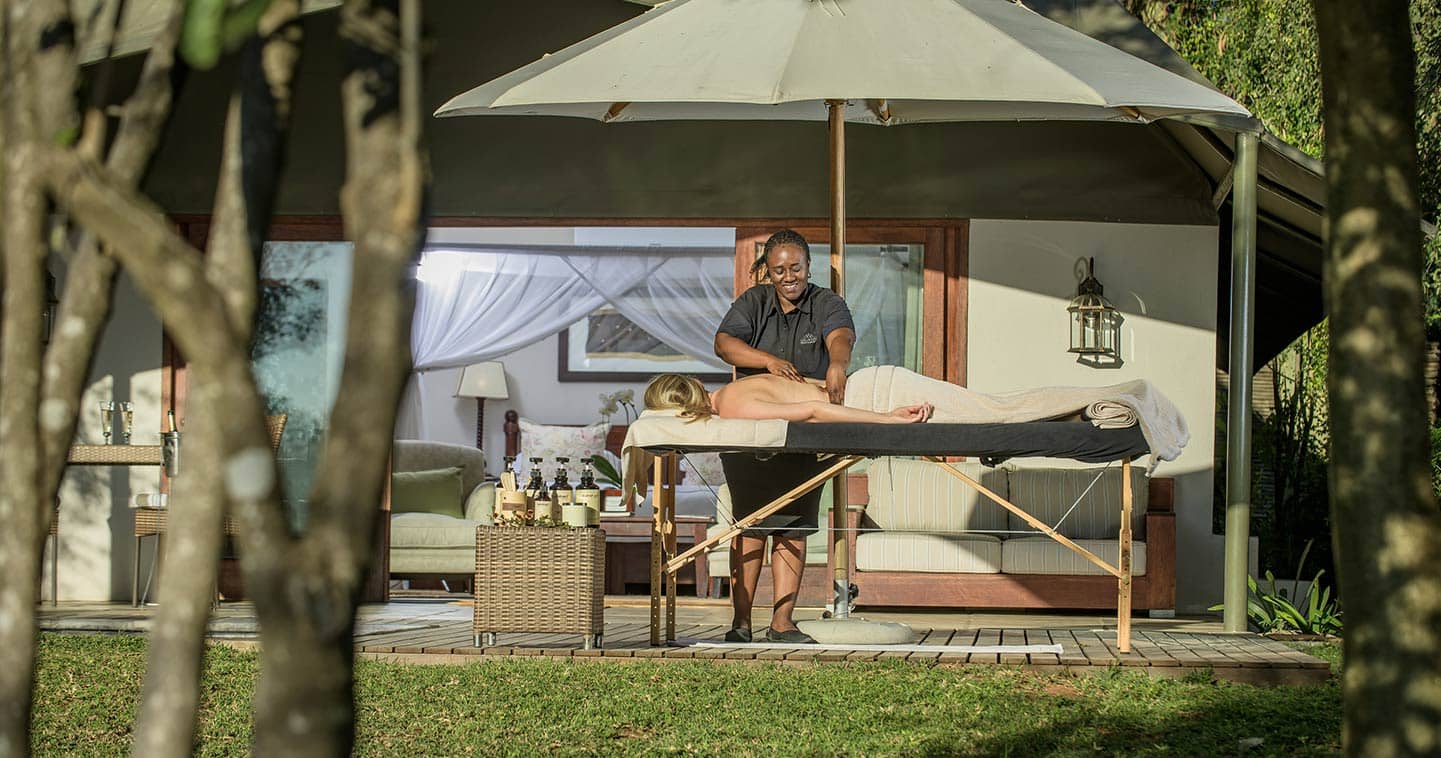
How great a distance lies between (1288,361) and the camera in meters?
10.3

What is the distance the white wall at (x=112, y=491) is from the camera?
7.36 meters

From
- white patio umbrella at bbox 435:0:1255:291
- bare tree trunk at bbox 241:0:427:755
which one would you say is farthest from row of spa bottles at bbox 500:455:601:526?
bare tree trunk at bbox 241:0:427:755

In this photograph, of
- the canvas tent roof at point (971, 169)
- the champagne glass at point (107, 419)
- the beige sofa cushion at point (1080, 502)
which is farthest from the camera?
the canvas tent roof at point (971, 169)

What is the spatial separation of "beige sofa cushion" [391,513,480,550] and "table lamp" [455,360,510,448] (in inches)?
134

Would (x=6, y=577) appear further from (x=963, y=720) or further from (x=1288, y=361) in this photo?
(x=1288, y=361)

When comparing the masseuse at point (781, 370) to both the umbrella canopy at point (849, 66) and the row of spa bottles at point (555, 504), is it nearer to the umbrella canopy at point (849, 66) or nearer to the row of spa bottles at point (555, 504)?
the row of spa bottles at point (555, 504)

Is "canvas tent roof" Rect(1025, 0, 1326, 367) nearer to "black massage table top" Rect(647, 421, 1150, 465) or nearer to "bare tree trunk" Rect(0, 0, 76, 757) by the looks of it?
"black massage table top" Rect(647, 421, 1150, 465)

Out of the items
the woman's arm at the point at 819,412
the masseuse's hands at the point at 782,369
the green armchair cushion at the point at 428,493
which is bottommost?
the green armchair cushion at the point at 428,493

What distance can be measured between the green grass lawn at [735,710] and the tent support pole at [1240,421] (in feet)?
3.47

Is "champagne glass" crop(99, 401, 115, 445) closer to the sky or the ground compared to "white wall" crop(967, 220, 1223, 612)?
closer to the ground

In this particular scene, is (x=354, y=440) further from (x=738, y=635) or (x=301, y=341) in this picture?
(x=301, y=341)

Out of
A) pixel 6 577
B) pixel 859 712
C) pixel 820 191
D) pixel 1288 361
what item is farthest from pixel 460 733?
pixel 1288 361

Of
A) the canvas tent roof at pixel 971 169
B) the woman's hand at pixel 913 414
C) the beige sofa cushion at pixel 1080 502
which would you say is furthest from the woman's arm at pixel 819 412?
the canvas tent roof at pixel 971 169

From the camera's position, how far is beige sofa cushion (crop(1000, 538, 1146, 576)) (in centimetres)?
655
